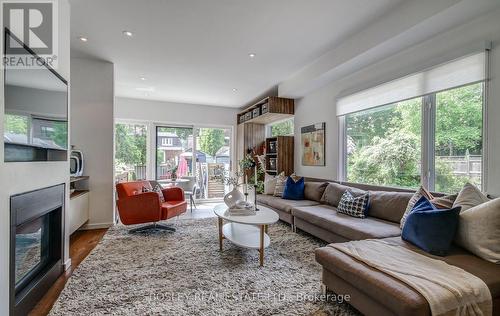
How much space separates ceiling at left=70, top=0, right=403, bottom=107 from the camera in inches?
91.4

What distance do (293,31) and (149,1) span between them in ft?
5.14

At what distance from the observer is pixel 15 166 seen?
150cm

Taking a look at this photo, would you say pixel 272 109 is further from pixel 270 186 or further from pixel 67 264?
pixel 67 264

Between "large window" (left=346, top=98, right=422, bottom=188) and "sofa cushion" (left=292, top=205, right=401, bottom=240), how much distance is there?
695 mm

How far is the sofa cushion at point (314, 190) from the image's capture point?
3.93m

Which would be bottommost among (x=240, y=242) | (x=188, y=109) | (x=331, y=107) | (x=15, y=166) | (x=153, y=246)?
(x=153, y=246)

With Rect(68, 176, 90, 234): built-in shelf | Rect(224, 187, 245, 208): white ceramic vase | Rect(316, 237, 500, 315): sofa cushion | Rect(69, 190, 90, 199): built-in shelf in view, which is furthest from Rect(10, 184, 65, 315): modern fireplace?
Rect(316, 237, 500, 315): sofa cushion

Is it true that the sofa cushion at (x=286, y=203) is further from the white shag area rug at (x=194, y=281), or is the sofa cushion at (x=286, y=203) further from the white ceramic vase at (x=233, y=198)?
the white ceramic vase at (x=233, y=198)

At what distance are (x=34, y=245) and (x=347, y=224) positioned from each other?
2958 mm

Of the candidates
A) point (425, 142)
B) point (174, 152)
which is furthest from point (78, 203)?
point (425, 142)

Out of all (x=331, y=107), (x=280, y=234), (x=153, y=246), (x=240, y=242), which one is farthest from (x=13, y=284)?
(x=331, y=107)

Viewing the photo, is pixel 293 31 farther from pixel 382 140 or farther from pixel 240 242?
pixel 240 242

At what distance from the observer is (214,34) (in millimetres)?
2818

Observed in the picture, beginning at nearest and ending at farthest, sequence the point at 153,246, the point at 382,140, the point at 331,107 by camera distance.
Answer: the point at 153,246
the point at 382,140
the point at 331,107
